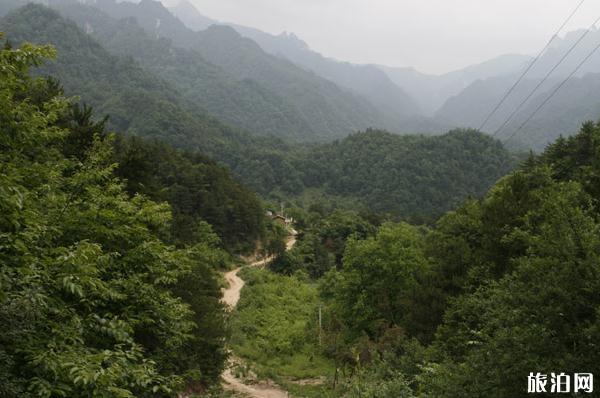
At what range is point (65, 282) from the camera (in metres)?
5.01

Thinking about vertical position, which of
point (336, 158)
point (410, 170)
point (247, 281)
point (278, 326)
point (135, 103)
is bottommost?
point (278, 326)

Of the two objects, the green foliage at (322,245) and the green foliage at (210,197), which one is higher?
the green foliage at (210,197)

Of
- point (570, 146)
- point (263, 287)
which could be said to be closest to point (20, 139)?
point (570, 146)

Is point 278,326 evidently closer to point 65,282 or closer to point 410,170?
point 65,282

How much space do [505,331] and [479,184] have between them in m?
118

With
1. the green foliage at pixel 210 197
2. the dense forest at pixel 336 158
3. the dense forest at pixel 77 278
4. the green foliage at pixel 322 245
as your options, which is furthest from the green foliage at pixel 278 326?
the dense forest at pixel 336 158

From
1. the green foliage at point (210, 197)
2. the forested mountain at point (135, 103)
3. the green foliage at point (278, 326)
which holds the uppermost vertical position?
the forested mountain at point (135, 103)

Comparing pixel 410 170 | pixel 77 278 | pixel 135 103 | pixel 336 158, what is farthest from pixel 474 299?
pixel 336 158

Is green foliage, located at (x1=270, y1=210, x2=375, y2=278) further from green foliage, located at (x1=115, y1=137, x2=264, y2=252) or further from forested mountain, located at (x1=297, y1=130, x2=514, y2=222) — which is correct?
forested mountain, located at (x1=297, y1=130, x2=514, y2=222)

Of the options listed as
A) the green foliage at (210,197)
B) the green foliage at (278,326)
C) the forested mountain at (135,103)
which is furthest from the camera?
the forested mountain at (135,103)

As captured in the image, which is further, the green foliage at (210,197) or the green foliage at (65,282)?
the green foliage at (210,197)

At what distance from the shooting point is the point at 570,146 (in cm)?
2844

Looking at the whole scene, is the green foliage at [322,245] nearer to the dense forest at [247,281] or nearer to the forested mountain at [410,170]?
the dense forest at [247,281]

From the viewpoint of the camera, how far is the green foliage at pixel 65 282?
16.1 ft
